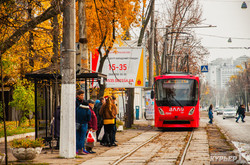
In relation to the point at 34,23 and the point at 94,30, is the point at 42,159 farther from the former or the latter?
the point at 94,30

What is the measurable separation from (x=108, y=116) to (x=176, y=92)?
11595mm

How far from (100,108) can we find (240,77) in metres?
100

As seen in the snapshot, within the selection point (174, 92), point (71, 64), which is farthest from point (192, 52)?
Answer: point (71, 64)

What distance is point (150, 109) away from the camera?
31.6 metres

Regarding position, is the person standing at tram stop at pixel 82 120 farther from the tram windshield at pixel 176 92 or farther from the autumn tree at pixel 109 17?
the tram windshield at pixel 176 92

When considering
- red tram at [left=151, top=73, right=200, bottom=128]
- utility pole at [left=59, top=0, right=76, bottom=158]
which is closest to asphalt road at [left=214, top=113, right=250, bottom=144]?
red tram at [left=151, top=73, right=200, bottom=128]

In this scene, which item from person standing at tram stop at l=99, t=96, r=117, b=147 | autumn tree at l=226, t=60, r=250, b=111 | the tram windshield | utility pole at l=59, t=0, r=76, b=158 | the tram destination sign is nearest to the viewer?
utility pole at l=59, t=0, r=76, b=158

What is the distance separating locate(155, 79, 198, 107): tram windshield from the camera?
26.4m

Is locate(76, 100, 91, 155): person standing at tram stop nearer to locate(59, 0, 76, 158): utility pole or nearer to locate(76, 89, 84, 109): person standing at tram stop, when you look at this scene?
locate(76, 89, 84, 109): person standing at tram stop

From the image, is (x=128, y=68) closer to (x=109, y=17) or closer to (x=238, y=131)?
(x=238, y=131)

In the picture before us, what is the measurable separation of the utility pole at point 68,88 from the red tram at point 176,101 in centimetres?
1382

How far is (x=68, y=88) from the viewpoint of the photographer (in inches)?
479

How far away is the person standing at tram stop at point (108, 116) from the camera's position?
51.2ft

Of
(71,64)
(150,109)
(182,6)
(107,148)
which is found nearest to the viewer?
(71,64)
